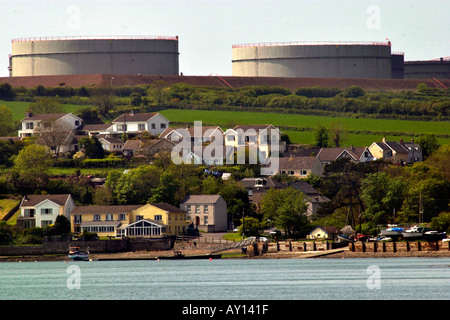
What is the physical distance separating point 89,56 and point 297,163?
151 ft

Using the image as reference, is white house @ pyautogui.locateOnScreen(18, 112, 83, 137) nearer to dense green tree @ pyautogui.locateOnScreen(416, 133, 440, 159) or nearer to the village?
the village

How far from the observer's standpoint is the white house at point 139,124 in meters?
106

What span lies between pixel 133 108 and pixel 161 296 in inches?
2795

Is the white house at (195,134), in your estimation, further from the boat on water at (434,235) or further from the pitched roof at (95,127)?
the boat on water at (434,235)

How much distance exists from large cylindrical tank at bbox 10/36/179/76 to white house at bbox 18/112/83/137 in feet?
73.3

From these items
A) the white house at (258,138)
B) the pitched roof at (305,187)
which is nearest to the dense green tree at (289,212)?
the pitched roof at (305,187)

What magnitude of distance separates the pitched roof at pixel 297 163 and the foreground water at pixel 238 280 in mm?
26470

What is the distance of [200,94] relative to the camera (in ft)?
402

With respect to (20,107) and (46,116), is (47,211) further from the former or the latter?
(20,107)

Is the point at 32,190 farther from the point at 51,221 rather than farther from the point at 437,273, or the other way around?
the point at 437,273

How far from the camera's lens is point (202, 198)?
8094 cm

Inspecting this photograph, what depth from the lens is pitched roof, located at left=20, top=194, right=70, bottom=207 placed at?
79188mm

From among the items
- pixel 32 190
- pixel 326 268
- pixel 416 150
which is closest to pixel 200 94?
pixel 416 150

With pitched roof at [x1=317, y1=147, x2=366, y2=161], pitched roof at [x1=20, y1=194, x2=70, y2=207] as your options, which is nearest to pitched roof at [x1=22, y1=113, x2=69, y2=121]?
pitched roof at [x1=20, y1=194, x2=70, y2=207]
